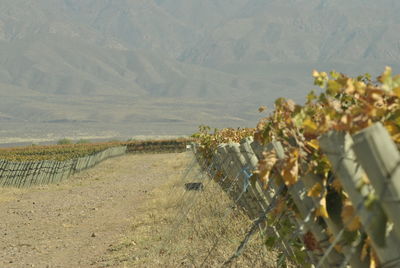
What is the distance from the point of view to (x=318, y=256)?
4.09 metres

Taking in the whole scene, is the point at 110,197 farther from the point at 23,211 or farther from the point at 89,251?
the point at 89,251

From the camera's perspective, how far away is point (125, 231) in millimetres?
13945

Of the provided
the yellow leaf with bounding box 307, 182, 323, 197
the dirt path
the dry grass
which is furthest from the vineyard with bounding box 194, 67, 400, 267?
the dirt path

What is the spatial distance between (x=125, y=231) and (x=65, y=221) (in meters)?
3.08

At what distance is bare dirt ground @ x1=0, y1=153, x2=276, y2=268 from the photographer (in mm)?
9531

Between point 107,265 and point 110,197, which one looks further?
point 110,197

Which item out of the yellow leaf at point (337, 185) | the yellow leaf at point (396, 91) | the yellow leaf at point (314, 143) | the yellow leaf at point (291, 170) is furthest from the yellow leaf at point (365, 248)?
the yellow leaf at point (396, 91)

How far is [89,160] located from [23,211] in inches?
858

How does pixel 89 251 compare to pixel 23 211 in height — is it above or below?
above

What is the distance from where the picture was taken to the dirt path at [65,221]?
464 inches

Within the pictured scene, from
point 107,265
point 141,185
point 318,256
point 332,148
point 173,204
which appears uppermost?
point 332,148

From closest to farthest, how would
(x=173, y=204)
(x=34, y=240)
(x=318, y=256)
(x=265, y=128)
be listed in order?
(x=318, y=256) → (x=265, y=128) → (x=34, y=240) → (x=173, y=204)

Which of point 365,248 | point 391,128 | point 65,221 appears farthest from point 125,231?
point 391,128

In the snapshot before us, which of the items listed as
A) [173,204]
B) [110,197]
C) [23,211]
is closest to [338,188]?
[173,204]
